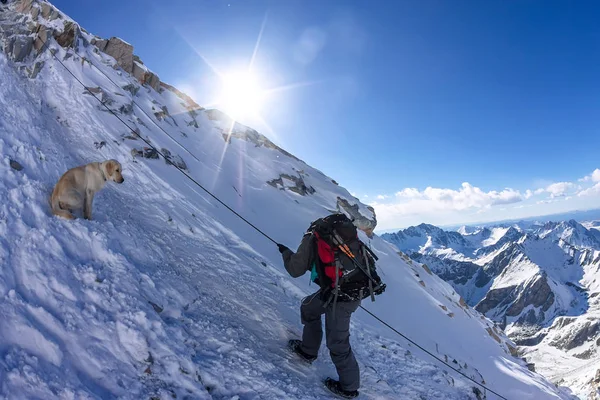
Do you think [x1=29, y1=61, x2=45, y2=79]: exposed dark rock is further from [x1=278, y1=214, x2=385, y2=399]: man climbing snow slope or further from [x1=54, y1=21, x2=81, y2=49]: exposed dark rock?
[x1=278, y1=214, x2=385, y2=399]: man climbing snow slope

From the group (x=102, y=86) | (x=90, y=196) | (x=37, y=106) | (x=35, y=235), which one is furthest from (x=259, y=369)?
(x=102, y=86)

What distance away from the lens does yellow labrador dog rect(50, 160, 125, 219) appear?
21.9ft

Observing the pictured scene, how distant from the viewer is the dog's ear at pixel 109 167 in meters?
7.58

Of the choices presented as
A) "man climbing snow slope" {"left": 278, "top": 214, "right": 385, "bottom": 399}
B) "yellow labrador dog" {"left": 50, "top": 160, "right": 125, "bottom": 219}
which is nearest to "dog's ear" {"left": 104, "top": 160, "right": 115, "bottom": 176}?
"yellow labrador dog" {"left": 50, "top": 160, "right": 125, "bottom": 219}

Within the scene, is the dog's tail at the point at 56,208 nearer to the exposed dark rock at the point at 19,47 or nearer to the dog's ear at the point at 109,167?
the dog's ear at the point at 109,167

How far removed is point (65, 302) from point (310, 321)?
14.2 ft

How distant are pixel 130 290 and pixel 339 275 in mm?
3843

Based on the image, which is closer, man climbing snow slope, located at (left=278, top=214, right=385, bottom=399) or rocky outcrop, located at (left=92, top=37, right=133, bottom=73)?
man climbing snow slope, located at (left=278, top=214, right=385, bottom=399)

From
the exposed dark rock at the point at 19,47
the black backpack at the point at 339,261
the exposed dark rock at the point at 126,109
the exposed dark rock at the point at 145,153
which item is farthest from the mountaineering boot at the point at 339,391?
the exposed dark rock at the point at 19,47

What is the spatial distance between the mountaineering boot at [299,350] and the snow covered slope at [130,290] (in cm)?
19

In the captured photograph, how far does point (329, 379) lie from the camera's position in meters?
6.49

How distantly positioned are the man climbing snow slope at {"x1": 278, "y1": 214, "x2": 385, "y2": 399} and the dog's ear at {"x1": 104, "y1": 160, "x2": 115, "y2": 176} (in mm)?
4693

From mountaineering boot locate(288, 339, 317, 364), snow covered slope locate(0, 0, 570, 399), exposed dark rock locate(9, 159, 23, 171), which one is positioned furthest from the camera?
exposed dark rock locate(9, 159, 23, 171)

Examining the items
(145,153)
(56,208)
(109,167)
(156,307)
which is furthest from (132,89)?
(156,307)
